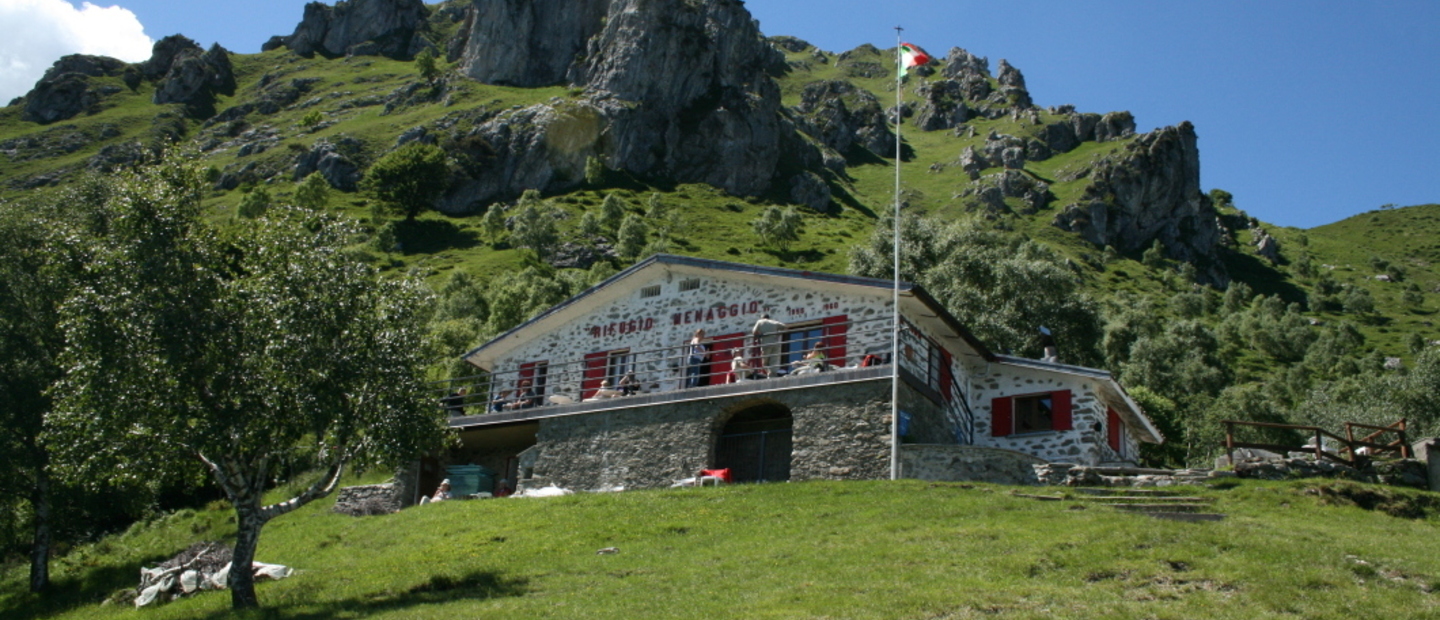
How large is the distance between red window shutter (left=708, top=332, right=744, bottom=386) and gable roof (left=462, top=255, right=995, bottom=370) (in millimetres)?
1729

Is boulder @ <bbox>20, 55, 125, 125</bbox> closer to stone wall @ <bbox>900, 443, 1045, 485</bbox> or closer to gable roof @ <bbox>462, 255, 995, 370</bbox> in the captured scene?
gable roof @ <bbox>462, 255, 995, 370</bbox>

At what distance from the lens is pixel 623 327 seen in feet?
101

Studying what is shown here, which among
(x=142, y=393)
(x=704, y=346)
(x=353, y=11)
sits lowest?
(x=142, y=393)

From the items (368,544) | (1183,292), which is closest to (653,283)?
(368,544)

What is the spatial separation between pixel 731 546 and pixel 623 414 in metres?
9.63

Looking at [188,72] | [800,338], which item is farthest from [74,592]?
[188,72]

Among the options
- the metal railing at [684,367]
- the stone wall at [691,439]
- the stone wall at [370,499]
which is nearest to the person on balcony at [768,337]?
the metal railing at [684,367]

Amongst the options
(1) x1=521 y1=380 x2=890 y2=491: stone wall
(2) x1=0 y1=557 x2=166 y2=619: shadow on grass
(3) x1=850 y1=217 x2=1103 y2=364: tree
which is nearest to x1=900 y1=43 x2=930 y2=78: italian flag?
(1) x1=521 y1=380 x2=890 y2=491: stone wall

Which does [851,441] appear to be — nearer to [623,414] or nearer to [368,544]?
[623,414]

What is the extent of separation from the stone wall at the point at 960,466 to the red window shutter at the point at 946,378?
173 inches

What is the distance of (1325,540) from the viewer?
608 inches

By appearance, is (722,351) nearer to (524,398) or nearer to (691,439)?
(691,439)

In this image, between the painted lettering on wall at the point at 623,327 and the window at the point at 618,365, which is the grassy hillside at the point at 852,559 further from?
the painted lettering on wall at the point at 623,327

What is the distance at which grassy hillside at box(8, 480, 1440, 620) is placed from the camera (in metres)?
12.9
